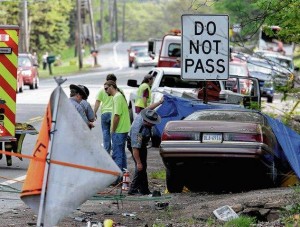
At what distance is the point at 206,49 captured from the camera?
60.0ft

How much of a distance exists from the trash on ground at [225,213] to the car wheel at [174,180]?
259 cm

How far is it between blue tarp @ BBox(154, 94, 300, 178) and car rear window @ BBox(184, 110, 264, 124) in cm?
28

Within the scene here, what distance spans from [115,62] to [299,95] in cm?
7795

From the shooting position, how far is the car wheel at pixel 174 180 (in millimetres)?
15073

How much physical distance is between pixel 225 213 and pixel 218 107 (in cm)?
773

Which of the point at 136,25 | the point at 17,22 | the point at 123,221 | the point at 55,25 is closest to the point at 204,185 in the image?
the point at 123,221

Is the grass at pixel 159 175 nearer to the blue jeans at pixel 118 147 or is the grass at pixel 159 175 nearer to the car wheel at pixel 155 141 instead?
the blue jeans at pixel 118 147

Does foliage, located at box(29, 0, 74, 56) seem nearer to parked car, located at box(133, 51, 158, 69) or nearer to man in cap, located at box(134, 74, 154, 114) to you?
parked car, located at box(133, 51, 158, 69)

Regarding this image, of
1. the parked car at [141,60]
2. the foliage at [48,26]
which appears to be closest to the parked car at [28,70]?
the parked car at [141,60]

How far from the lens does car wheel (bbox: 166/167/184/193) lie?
15.1 m

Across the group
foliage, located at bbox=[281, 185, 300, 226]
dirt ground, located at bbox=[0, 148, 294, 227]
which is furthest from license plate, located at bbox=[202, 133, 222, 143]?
foliage, located at bbox=[281, 185, 300, 226]

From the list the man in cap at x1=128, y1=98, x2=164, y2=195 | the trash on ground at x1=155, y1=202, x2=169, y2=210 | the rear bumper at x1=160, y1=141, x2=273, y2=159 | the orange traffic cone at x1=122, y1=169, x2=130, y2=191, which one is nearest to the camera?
the trash on ground at x1=155, y1=202, x2=169, y2=210

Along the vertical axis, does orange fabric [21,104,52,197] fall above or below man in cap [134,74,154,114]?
above

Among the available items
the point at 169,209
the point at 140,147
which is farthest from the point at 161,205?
the point at 140,147
